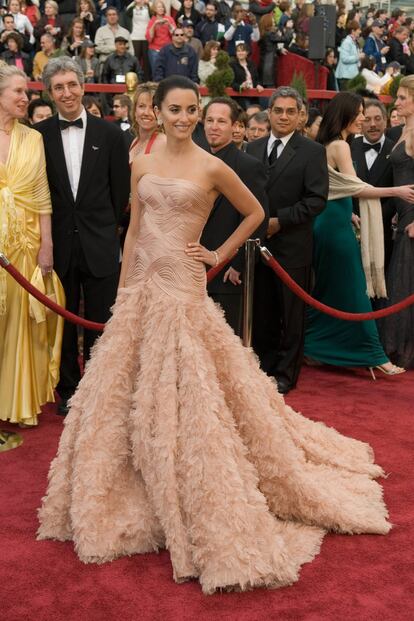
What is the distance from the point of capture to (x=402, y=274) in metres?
6.66

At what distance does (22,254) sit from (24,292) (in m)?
A: 0.22

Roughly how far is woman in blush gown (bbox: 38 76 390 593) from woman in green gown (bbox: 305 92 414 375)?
8.65 ft

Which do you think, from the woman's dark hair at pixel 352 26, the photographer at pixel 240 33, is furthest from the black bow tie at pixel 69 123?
the woman's dark hair at pixel 352 26

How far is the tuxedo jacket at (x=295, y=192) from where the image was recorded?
5.74 m

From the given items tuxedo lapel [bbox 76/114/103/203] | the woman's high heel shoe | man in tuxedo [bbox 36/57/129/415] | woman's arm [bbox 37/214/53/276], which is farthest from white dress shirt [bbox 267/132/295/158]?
the woman's high heel shoe

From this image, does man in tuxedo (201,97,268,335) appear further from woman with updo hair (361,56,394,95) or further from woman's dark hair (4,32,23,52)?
woman with updo hair (361,56,394,95)

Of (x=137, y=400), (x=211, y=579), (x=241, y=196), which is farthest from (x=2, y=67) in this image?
(x=211, y=579)

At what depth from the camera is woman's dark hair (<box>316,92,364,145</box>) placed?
19.7ft

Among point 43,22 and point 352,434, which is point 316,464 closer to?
point 352,434

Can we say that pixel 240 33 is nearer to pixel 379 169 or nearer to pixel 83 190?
pixel 379 169

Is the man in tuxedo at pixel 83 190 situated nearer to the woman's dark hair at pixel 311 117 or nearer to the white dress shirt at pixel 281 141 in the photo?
the white dress shirt at pixel 281 141

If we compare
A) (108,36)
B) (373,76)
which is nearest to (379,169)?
(108,36)

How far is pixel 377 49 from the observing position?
1772 cm

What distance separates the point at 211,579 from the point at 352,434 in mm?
2088
